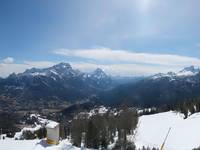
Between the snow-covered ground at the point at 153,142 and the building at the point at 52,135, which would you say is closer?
the snow-covered ground at the point at 153,142

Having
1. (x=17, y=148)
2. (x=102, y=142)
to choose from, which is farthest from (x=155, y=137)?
(x=17, y=148)

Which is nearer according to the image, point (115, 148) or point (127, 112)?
point (115, 148)

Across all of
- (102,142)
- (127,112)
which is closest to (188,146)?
(102,142)

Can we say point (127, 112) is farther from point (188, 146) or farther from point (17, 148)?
point (17, 148)

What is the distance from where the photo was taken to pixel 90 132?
154 feet

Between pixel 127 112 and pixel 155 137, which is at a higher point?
pixel 127 112

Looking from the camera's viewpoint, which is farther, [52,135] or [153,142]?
[153,142]

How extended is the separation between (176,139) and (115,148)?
421 inches

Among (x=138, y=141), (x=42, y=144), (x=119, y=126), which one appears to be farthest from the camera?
(x=119, y=126)

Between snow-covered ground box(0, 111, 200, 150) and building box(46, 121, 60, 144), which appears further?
building box(46, 121, 60, 144)

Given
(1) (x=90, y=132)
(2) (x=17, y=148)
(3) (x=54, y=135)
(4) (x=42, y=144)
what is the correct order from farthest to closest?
(1) (x=90, y=132)
(3) (x=54, y=135)
(4) (x=42, y=144)
(2) (x=17, y=148)

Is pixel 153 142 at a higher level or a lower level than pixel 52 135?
lower

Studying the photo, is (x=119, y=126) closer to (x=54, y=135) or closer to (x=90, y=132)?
(x=90, y=132)

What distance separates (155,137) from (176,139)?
6343 millimetres
